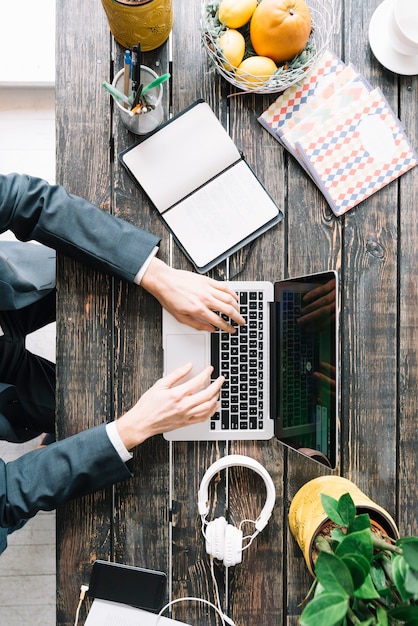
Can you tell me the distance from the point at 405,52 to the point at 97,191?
0.71m

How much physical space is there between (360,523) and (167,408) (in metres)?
0.42

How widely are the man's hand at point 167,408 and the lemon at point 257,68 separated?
607 millimetres

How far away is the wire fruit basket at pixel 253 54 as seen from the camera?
3.34 ft

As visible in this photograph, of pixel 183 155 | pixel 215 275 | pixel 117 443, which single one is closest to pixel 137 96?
pixel 183 155

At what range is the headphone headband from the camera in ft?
3.46

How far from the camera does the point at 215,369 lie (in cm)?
108

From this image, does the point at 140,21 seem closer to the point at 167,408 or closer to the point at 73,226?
the point at 73,226

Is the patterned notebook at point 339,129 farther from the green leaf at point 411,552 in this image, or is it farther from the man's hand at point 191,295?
the green leaf at point 411,552

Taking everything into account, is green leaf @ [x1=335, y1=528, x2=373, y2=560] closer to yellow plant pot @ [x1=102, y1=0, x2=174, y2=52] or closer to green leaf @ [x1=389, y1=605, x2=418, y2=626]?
green leaf @ [x1=389, y1=605, x2=418, y2=626]

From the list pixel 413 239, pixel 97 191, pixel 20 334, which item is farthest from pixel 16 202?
pixel 413 239

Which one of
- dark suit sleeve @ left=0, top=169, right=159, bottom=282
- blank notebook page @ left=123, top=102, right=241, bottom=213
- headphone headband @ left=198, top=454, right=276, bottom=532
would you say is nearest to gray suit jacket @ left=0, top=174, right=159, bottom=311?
dark suit sleeve @ left=0, top=169, right=159, bottom=282

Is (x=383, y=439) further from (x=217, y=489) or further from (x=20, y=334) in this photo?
(x=20, y=334)

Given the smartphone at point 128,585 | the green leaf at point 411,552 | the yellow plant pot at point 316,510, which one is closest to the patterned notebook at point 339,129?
the yellow plant pot at point 316,510

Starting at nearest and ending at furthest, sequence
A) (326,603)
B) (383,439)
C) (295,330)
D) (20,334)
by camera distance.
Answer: (326,603)
(295,330)
(383,439)
(20,334)
